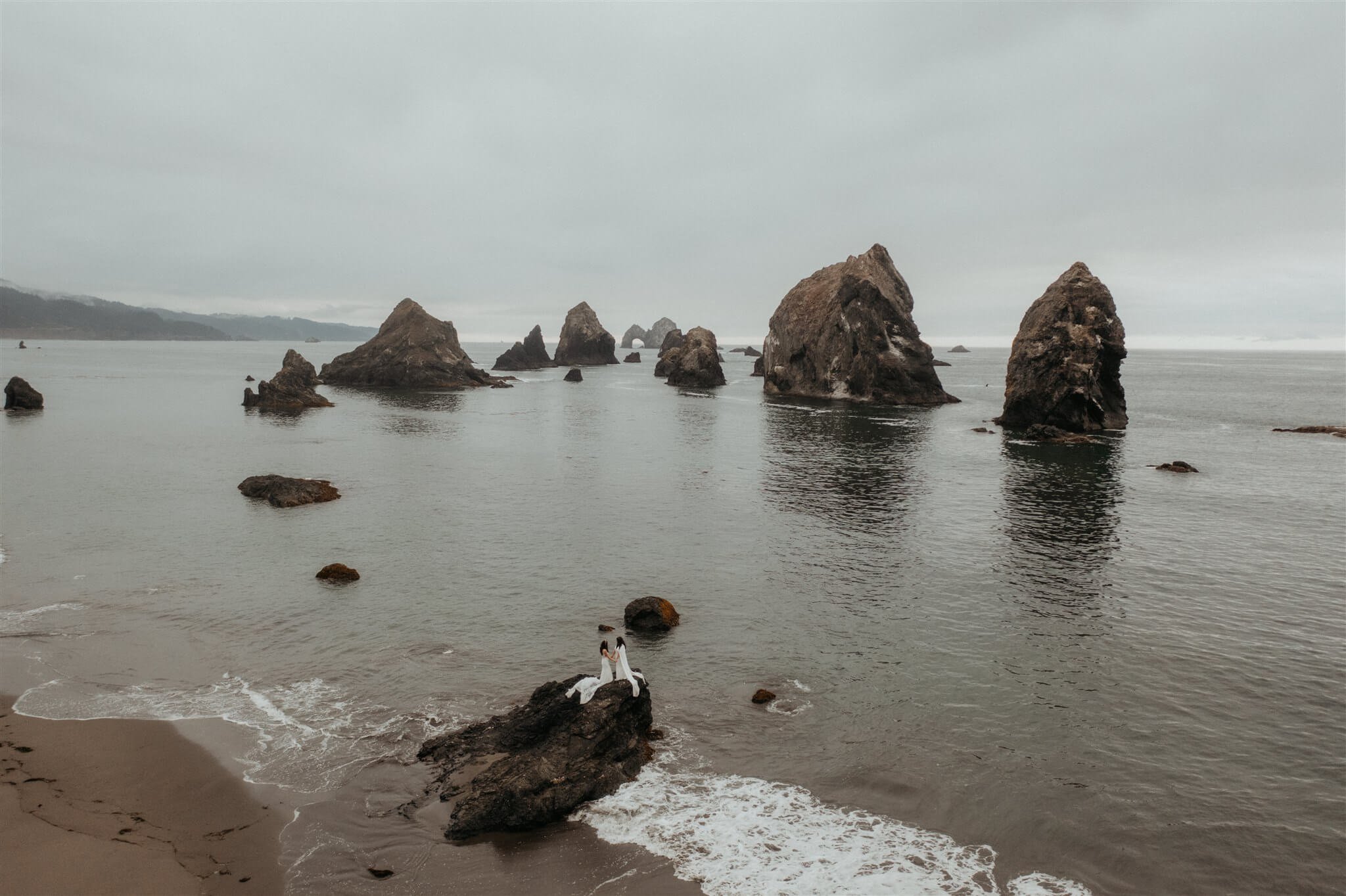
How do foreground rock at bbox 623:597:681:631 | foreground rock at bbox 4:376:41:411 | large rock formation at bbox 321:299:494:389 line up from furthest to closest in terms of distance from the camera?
large rock formation at bbox 321:299:494:389
foreground rock at bbox 4:376:41:411
foreground rock at bbox 623:597:681:631

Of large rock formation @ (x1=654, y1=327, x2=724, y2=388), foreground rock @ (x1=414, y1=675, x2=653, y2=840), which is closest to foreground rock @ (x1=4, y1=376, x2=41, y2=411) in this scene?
foreground rock @ (x1=414, y1=675, x2=653, y2=840)

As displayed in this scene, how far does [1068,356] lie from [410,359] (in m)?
105

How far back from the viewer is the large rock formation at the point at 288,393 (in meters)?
92.4

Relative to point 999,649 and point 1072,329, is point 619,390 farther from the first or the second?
point 999,649

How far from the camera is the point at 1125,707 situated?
19438mm

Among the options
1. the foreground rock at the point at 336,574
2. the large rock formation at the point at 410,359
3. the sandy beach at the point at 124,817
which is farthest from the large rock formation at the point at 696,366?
the sandy beach at the point at 124,817

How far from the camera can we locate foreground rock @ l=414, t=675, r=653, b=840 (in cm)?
1418

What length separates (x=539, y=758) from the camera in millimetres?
15227

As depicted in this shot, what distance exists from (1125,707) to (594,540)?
22930 mm

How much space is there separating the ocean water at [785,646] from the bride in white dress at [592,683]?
2171mm

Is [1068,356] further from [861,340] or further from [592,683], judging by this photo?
[592,683]

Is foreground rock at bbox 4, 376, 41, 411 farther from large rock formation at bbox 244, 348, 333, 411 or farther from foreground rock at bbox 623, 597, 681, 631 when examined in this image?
foreground rock at bbox 623, 597, 681, 631

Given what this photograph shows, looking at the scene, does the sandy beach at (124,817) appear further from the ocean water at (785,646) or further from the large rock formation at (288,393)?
the large rock formation at (288,393)

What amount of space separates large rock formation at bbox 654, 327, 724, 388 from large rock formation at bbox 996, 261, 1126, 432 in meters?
73.3
